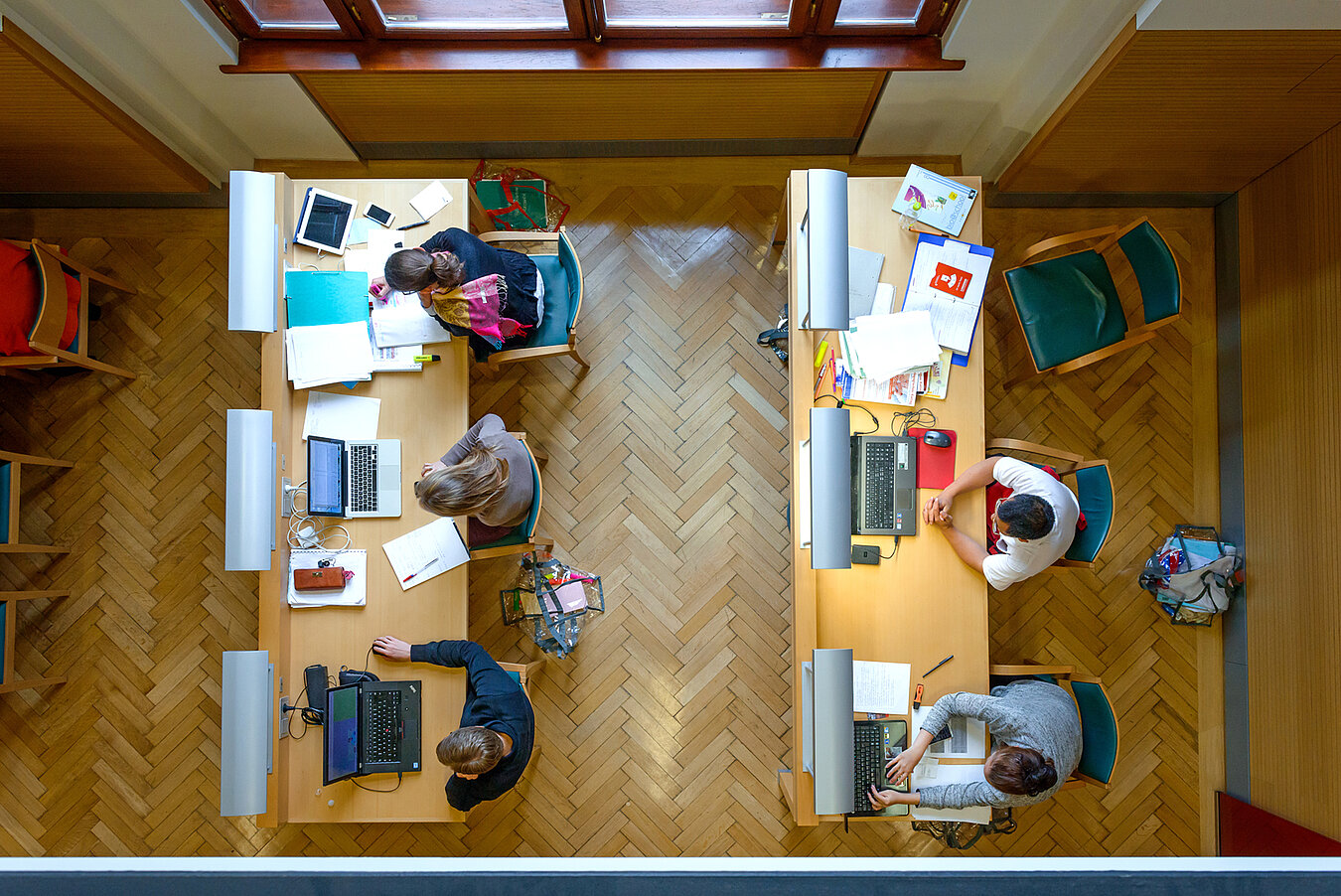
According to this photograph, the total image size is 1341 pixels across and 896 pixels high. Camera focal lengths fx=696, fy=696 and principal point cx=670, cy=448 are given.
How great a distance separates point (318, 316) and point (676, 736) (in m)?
2.57

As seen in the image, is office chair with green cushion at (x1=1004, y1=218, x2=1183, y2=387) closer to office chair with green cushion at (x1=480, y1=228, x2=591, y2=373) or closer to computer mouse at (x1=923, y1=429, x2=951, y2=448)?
computer mouse at (x1=923, y1=429, x2=951, y2=448)

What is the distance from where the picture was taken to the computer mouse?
2.80 m

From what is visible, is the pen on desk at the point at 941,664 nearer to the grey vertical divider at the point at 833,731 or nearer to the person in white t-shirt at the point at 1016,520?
the person in white t-shirt at the point at 1016,520

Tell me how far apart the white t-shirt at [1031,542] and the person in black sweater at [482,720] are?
191cm

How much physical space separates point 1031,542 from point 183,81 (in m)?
4.16

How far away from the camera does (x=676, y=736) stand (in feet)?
11.6

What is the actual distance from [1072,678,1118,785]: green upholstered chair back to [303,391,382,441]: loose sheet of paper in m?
3.16

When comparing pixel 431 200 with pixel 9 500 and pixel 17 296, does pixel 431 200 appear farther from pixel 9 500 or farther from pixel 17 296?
pixel 9 500

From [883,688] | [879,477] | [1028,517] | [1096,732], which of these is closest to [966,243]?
[879,477]

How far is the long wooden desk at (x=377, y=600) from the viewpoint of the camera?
8.95 feet

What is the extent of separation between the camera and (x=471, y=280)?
2777 mm

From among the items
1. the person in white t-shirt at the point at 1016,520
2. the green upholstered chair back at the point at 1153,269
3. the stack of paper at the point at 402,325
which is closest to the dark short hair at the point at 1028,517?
the person in white t-shirt at the point at 1016,520

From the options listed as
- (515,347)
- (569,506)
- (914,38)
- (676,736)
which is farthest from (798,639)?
(914,38)

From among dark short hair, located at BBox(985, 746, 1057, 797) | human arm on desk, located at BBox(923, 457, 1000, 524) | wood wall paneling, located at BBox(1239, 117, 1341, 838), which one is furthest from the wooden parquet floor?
dark short hair, located at BBox(985, 746, 1057, 797)
